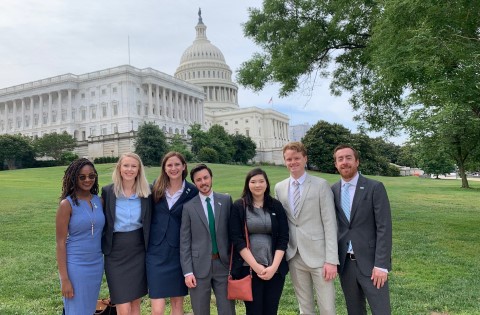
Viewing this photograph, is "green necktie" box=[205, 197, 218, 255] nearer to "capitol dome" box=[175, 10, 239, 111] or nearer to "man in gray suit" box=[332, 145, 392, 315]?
"man in gray suit" box=[332, 145, 392, 315]

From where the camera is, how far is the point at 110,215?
15.0 ft

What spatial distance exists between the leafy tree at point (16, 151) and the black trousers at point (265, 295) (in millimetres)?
62716

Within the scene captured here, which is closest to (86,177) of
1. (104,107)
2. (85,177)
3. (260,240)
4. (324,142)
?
(85,177)

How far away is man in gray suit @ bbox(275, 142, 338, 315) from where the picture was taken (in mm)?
4543

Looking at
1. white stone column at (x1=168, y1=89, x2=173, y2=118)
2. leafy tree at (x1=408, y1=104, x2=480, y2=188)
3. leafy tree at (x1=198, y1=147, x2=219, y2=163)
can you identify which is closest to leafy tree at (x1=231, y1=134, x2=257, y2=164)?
leafy tree at (x1=198, y1=147, x2=219, y2=163)

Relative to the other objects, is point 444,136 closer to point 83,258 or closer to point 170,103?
point 83,258

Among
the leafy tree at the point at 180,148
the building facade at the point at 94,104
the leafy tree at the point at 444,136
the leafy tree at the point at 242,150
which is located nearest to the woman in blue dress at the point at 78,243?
the leafy tree at the point at 444,136

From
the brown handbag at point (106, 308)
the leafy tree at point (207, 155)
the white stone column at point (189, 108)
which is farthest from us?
the white stone column at point (189, 108)

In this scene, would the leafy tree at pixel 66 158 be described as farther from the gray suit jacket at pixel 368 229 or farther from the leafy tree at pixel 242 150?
the gray suit jacket at pixel 368 229

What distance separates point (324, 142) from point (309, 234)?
5958cm

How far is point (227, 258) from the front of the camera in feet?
15.3

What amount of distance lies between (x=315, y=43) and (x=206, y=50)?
114m

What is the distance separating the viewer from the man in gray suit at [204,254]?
460 centimetres

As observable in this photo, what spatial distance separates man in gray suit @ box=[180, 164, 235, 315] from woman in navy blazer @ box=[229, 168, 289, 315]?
143 mm
